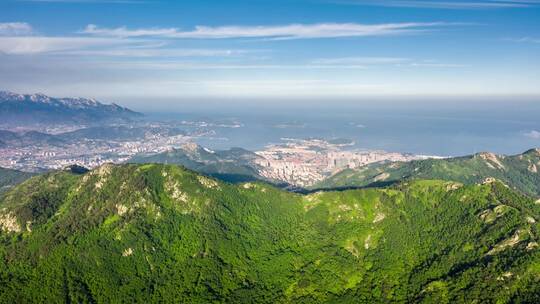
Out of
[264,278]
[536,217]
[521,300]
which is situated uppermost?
[536,217]

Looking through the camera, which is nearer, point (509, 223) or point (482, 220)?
point (509, 223)

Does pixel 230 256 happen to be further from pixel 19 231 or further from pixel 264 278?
pixel 19 231

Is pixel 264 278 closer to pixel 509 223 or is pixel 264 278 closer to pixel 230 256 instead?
pixel 230 256

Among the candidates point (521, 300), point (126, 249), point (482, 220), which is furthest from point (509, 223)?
point (126, 249)

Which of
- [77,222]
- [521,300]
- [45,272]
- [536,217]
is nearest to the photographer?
[521,300]

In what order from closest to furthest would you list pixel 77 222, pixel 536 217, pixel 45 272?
pixel 45 272 < pixel 536 217 < pixel 77 222

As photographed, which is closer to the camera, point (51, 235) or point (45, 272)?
point (45, 272)

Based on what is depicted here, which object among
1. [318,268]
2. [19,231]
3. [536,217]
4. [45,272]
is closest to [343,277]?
[318,268]

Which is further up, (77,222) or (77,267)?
(77,222)

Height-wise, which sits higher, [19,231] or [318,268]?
[19,231]
